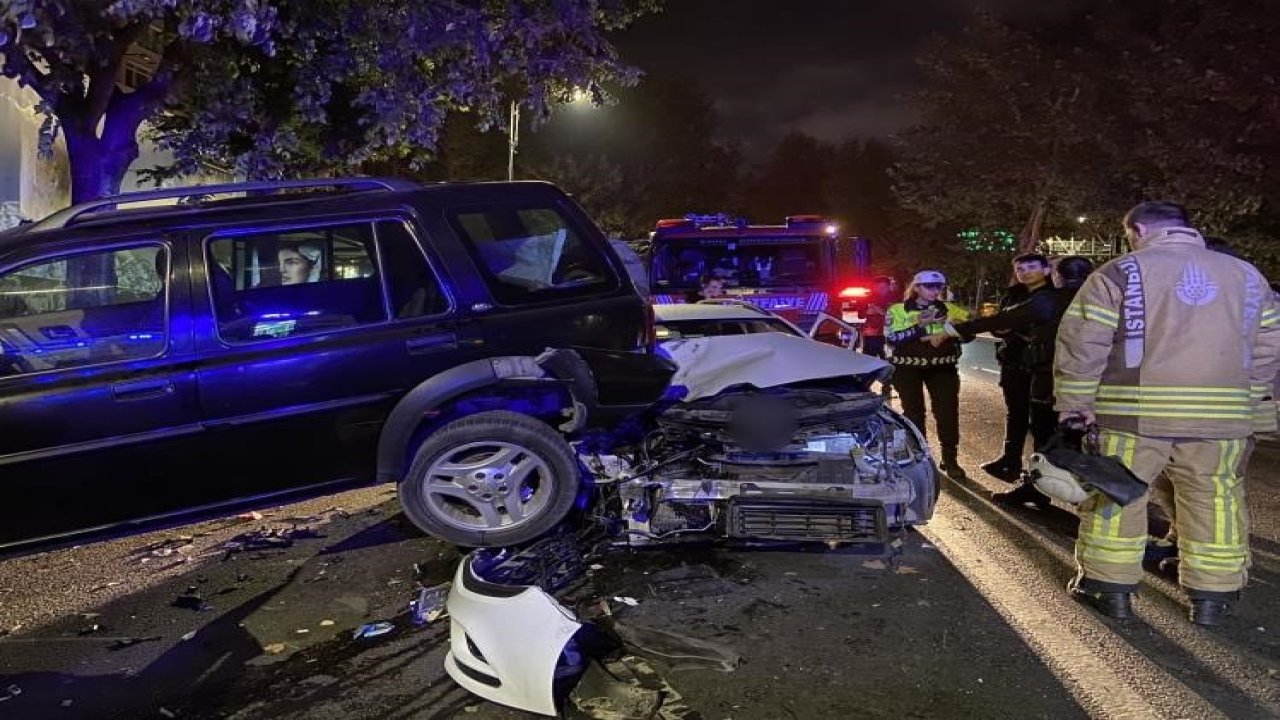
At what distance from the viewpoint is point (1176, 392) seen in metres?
3.79

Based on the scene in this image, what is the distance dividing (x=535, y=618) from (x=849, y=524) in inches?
66.3

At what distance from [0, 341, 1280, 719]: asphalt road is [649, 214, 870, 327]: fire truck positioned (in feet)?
15.8

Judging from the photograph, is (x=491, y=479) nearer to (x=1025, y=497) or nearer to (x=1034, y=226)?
(x=1025, y=497)

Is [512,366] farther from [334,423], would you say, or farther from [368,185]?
[368,185]

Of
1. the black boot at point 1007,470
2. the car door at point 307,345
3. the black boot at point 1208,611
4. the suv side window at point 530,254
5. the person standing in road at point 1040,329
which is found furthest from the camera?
the black boot at point 1007,470

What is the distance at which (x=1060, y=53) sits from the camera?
28156 mm

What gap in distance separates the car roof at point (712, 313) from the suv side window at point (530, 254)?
1.75 m

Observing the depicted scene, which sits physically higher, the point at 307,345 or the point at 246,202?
the point at 246,202

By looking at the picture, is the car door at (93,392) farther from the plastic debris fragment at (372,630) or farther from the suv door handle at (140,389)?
the plastic debris fragment at (372,630)

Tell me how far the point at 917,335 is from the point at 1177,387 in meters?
2.71

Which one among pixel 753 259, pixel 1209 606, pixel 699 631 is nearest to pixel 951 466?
pixel 1209 606

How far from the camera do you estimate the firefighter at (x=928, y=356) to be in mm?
6445

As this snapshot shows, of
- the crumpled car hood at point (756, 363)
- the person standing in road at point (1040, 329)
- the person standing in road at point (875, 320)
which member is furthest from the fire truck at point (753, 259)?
the crumpled car hood at point (756, 363)

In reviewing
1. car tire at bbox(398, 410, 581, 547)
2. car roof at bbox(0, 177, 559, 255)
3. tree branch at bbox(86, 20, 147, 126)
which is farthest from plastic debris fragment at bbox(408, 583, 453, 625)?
tree branch at bbox(86, 20, 147, 126)
